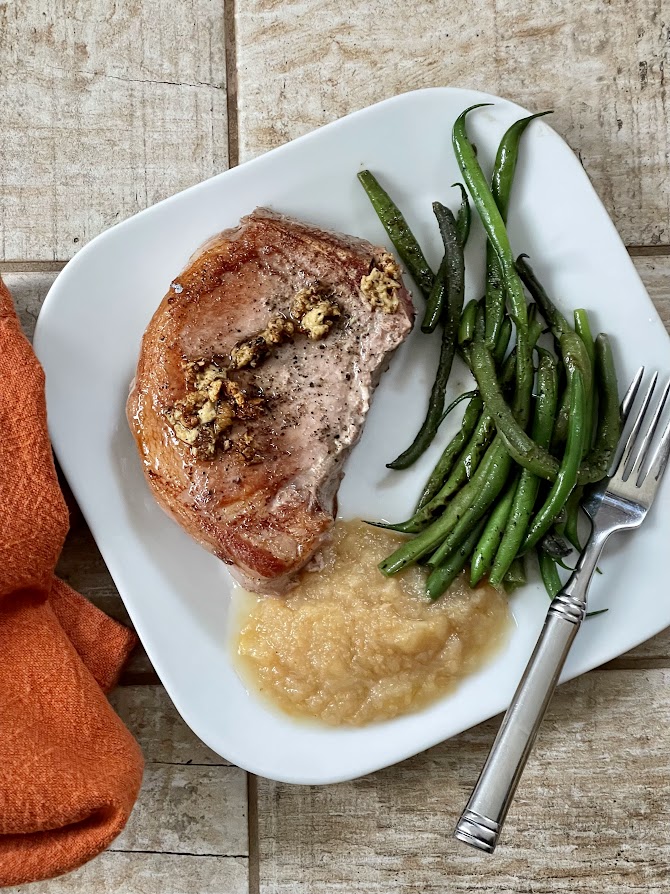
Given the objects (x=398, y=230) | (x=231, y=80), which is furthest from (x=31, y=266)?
(x=398, y=230)

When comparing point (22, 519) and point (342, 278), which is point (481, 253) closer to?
point (342, 278)

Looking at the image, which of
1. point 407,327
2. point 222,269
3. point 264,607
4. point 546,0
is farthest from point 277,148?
point 264,607

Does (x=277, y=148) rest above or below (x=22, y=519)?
above

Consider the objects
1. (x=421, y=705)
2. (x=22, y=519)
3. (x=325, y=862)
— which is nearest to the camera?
(x=22, y=519)

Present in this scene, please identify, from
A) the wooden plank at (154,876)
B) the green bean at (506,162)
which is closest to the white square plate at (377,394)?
the green bean at (506,162)

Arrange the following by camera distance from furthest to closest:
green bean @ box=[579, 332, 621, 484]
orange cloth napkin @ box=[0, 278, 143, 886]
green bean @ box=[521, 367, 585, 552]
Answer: green bean @ box=[579, 332, 621, 484] < green bean @ box=[521, 367, 585, 552] < orange cloth napkin @ box=[0, 278, 143, 886]

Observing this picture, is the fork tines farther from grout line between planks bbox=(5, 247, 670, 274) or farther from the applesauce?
the applesauce

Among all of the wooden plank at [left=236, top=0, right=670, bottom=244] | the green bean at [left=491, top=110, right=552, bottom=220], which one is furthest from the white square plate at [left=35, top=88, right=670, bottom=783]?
the wooden plank at [left=236, top=0, right=670, bottom=244]
